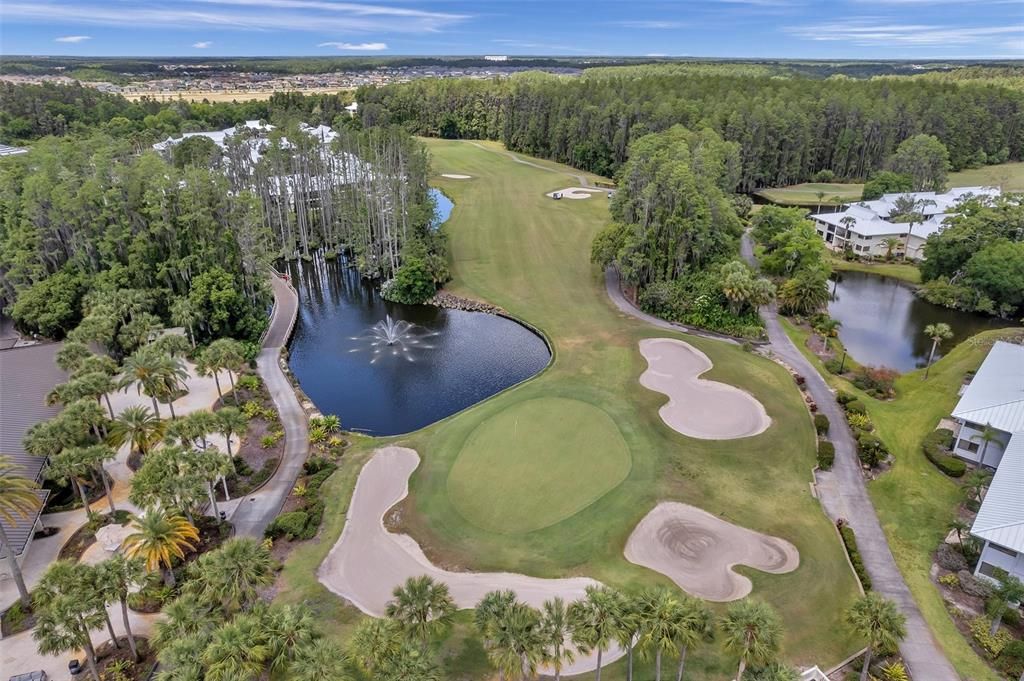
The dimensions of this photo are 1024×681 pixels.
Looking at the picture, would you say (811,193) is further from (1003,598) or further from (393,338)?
(1003,598)

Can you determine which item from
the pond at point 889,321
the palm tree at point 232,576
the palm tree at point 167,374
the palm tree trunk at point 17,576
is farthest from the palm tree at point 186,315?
the pond at point 889,321

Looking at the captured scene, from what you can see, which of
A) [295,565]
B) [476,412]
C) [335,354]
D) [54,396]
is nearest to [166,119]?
[335,354]

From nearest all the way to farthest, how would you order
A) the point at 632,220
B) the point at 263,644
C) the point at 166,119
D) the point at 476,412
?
the point at 263,644
the point at 476,412
the point at 632,220
the point at 166,119

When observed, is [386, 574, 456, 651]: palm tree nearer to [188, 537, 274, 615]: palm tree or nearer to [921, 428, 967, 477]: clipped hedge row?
[188, 537, 274, 615]: palm tree

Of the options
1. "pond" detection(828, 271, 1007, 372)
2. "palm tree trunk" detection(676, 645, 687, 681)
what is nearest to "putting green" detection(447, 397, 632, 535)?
"palm tree trunk" detection(676, 645, 687, 681)

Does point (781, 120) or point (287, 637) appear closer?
point (287, 637)

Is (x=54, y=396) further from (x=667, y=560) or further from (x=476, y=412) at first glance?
(x=667, y=560)

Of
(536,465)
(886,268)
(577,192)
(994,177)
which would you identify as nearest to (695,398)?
(536,465)
